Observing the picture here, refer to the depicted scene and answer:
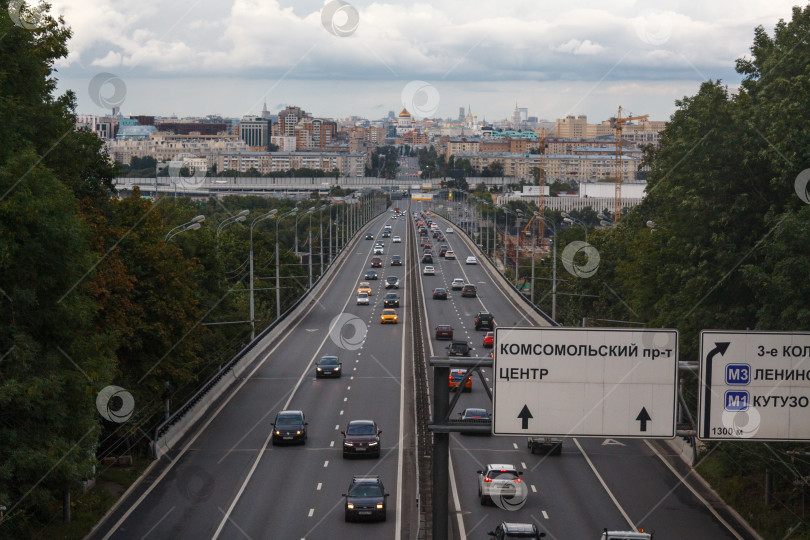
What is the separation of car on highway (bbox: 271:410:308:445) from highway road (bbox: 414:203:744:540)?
507cm

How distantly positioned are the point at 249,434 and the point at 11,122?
16858 millimetres

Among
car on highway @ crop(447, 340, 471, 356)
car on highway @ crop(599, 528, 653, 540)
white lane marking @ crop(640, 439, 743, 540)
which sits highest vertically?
car on highway @ crop(599, 528, 653, 540)

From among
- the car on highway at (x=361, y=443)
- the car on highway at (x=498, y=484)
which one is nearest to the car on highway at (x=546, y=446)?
the car on highway at (x=361, y=443)

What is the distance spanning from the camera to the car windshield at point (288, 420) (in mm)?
35000

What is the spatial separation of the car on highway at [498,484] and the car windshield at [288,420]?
31.0 ft

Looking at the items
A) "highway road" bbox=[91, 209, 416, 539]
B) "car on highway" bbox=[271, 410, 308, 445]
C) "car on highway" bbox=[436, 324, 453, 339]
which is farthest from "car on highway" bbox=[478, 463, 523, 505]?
"car on highway" bbox=[436, 324, 453, 339]

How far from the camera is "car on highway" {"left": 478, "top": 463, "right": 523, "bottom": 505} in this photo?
27.2 meters

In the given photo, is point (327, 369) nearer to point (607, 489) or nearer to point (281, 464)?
point (281, 464)

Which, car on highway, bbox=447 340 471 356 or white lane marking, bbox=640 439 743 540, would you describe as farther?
car on highway, bbox=447 340 471 356

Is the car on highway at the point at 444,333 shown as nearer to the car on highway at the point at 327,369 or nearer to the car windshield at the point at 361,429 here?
the car on highway at the point at 327,369

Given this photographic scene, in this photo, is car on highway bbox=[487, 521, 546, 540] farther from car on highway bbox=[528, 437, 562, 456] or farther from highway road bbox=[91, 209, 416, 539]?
car on highway bbox=[528, 437, 562, 456]

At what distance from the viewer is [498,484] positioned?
1075 inches

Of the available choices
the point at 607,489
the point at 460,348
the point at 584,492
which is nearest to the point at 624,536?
the point at 584,492

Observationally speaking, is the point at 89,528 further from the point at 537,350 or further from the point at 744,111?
the point at 744,111
